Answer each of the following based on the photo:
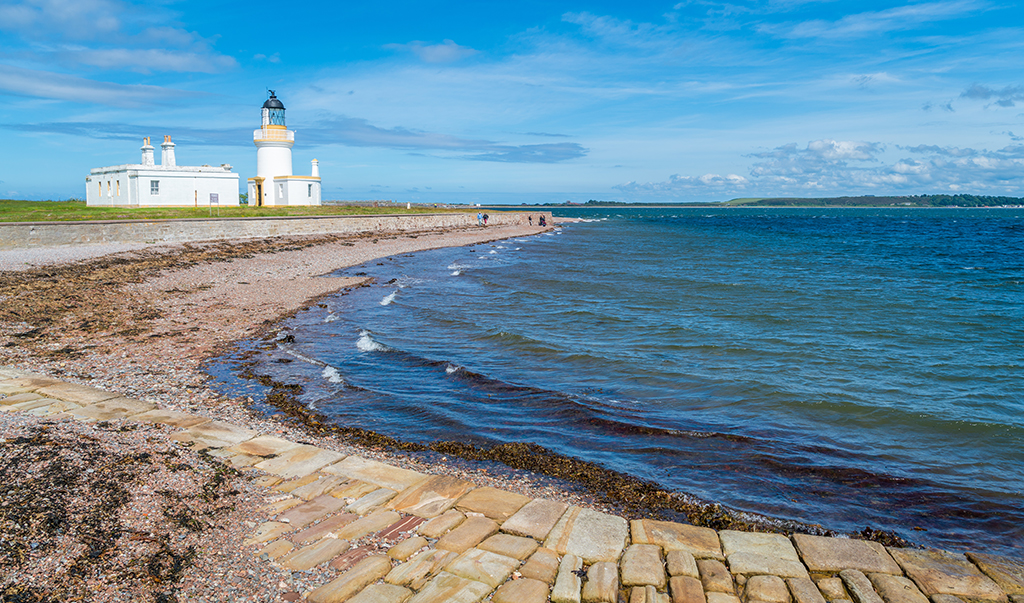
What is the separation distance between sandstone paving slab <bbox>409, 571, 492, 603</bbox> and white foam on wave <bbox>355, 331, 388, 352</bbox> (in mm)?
8557

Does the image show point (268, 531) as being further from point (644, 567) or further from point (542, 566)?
point (644, 567)

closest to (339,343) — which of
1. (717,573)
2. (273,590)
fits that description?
(273,590)

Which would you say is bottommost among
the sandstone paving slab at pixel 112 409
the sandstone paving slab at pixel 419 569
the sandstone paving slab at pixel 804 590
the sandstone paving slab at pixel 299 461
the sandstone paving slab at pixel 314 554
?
the sandstone paving slab at pixel 804 590

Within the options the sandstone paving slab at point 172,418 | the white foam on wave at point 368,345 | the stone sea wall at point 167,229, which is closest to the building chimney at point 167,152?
the stone sea wall at point 167,229

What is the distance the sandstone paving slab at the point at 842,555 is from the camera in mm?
4561

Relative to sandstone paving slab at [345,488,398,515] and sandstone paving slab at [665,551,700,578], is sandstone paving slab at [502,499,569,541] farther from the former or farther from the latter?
sandstone paving slab at [345,488,398,515]

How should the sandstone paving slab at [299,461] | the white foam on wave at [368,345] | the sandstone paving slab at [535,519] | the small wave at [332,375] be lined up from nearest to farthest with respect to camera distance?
the sandstone paving slab at [535,519] < the sandstone paving slab at [299,461] < the small wave at [332,375] < the white foam on wave at [368,345]

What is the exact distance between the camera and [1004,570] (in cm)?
469

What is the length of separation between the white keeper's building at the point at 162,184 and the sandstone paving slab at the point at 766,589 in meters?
46.5

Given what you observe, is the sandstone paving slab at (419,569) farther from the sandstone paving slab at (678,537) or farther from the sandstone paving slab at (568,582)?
the sandstone paving slab at (678,537)

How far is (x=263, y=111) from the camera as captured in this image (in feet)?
165

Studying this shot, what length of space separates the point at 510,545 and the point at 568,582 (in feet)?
2.01

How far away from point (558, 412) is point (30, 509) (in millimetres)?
6330

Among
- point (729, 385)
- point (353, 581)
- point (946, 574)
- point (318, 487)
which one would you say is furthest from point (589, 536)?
point (729, 385)
